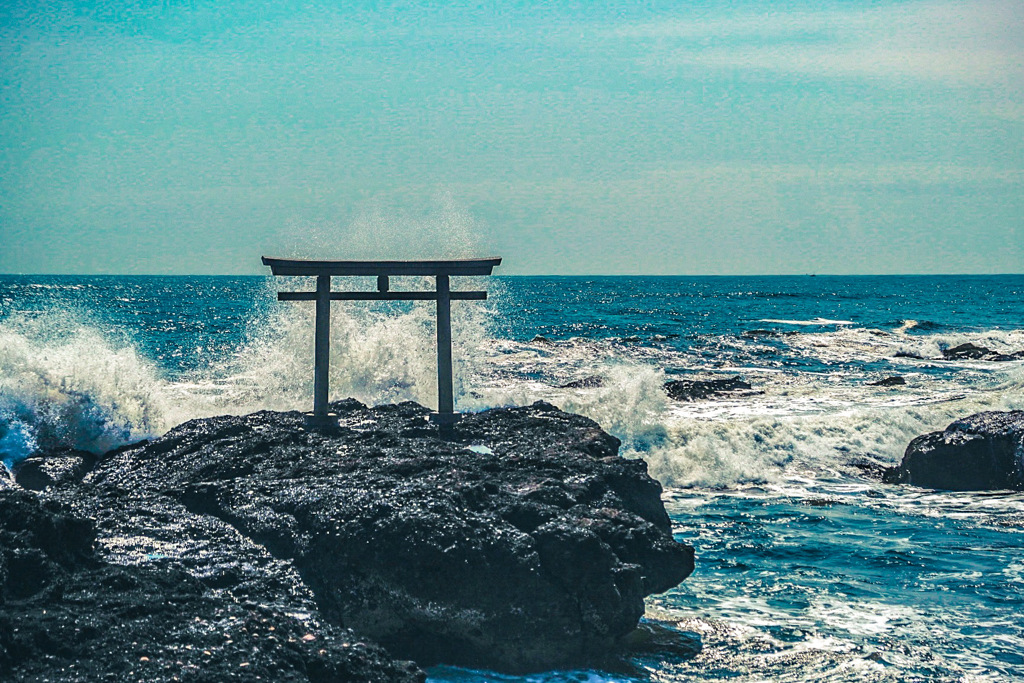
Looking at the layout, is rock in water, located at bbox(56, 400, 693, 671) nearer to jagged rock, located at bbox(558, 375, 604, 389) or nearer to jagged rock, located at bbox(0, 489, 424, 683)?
jagged rock, located at bbox(0, 489, 424, 683)

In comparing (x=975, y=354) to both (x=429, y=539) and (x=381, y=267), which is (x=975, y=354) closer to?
(x=381, y=267)

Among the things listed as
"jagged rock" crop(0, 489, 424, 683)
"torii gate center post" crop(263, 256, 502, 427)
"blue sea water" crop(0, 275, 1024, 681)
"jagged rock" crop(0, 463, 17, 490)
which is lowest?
"blue sea water" crop(0, 275, 1024, 681)

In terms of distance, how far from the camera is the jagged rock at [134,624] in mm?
4523

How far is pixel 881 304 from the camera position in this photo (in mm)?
71750

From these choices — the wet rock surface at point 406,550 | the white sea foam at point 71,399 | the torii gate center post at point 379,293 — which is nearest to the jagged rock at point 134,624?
the wet rock surface at point 406,550

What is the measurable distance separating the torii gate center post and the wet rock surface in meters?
2.14

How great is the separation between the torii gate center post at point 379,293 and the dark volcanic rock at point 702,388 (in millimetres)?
10004

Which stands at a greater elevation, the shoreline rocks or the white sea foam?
the white sea foam

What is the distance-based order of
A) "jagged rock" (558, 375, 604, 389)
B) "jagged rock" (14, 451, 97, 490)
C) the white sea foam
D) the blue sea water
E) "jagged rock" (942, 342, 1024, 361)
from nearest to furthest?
the blue sea water, "jagged rock" (14, 451, 97, 490), the white sea foam, "jagged rock" (558, 375, 604, 389), "jagged rock" (942, 342, 1024, 361)

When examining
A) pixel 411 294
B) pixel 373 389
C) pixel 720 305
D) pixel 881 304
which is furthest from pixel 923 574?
pixel 881 304

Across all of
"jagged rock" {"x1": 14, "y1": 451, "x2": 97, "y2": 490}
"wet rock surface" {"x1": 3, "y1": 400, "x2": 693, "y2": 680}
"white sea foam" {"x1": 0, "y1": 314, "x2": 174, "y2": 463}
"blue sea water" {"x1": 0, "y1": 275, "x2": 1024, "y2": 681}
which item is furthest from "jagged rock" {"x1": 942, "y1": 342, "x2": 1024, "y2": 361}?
"jagged rock" {"x1": 14, "y1": 451, "x2": 97, "y2": 490}

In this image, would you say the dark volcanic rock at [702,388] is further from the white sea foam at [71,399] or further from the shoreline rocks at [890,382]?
the white sea foam at [71,399]

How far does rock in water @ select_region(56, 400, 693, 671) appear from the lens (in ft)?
19.4

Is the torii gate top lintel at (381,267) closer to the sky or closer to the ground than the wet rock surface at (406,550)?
closer to the sky
